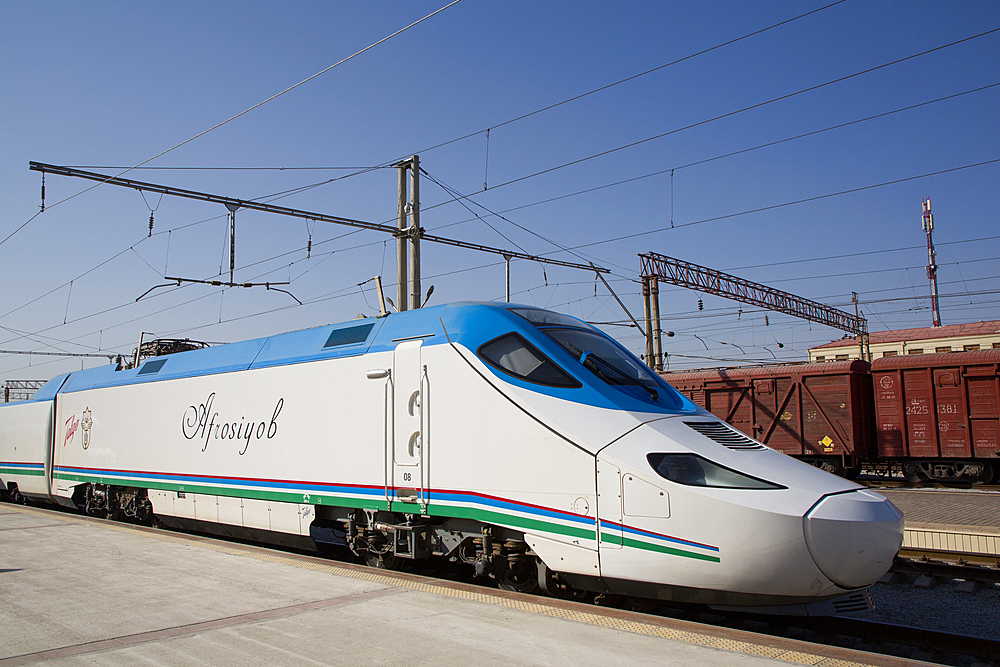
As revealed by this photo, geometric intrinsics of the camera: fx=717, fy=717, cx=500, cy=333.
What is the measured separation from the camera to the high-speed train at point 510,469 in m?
5.53

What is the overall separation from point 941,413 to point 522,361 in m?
14.6

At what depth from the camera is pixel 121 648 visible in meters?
5.18

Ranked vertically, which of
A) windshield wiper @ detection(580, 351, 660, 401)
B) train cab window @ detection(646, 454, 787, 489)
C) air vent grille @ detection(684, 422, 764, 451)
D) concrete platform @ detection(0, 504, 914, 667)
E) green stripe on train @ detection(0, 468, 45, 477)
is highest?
windshield wiper @ detection(580, 351, 660, 401)

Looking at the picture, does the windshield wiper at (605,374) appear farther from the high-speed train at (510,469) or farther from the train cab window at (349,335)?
the train cab window at (349,335)

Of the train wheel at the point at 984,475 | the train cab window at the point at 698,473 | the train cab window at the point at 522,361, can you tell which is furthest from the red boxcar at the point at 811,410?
the train cab window at the point at 698,473

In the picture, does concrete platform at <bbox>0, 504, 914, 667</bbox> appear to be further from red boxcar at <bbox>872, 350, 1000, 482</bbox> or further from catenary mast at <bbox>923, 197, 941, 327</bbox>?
catenary mast at <bbox>923, 197, 941, 327</bbox>

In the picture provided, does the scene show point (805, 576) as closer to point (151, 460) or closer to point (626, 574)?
point (626, 574)

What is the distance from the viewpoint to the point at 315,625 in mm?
→ 5613

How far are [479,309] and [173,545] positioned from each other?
19.0 ft

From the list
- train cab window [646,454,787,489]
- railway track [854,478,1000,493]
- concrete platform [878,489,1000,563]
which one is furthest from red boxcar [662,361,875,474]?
train cab window [646,454,787,489]

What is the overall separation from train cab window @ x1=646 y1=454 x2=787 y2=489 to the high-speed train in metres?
0.01

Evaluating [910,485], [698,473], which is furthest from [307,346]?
[910,485]

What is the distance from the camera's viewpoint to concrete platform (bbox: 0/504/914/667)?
483 cm

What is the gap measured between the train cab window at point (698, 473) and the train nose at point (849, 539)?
0.39 m
